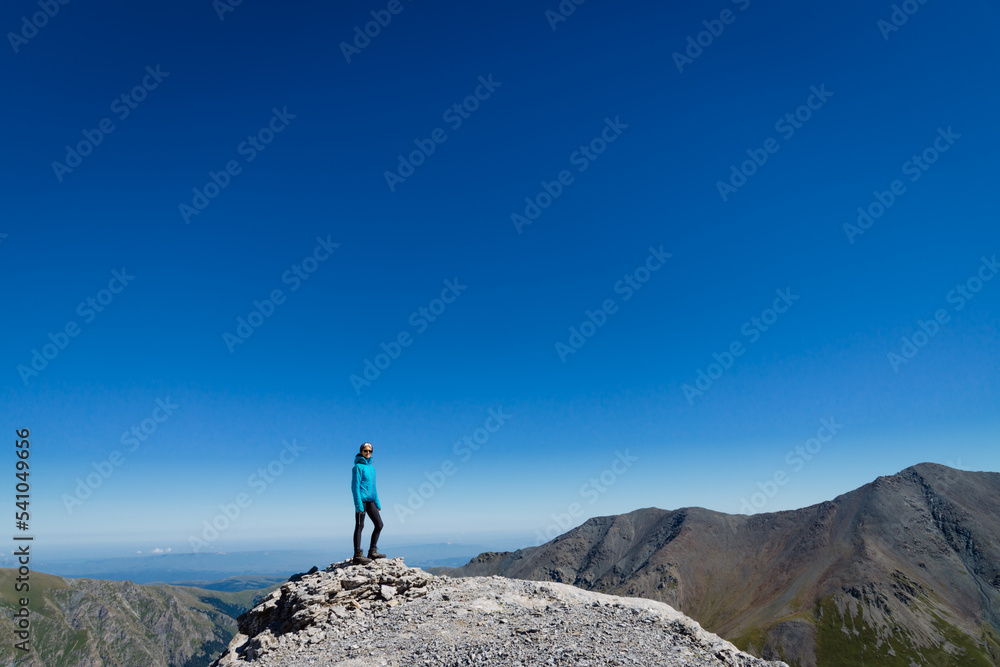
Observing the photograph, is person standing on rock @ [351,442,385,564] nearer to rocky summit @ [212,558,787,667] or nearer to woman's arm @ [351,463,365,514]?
woman's arm @ [351,463,365,514]

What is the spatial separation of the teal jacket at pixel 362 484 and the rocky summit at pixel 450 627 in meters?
2.91

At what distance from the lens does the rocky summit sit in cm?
1569

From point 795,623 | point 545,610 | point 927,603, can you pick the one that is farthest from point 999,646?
point 545,610

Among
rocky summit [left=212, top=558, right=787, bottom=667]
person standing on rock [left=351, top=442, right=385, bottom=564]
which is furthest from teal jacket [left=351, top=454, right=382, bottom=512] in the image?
rocky summit [left=212, top=558, right=787, bottom=667]

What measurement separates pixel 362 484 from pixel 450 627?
6.33 m

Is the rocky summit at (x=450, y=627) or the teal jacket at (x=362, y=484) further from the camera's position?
the teal jacket at (x=362, y=484)

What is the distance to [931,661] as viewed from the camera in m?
151

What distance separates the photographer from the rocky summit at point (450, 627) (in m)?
15.7

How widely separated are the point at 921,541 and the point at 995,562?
21.2m

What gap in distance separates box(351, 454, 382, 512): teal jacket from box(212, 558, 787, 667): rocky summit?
2.91 m

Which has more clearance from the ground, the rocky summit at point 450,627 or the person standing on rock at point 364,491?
the person standing on rock at point 364,491

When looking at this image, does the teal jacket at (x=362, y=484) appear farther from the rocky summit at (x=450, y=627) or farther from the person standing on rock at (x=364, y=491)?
the rocky summit at (x=450, y=627)

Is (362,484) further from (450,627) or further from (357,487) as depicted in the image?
(450,627)

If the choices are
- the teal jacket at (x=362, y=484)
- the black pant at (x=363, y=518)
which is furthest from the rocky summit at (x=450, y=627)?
the teal jacket at (x=362, y=484)
